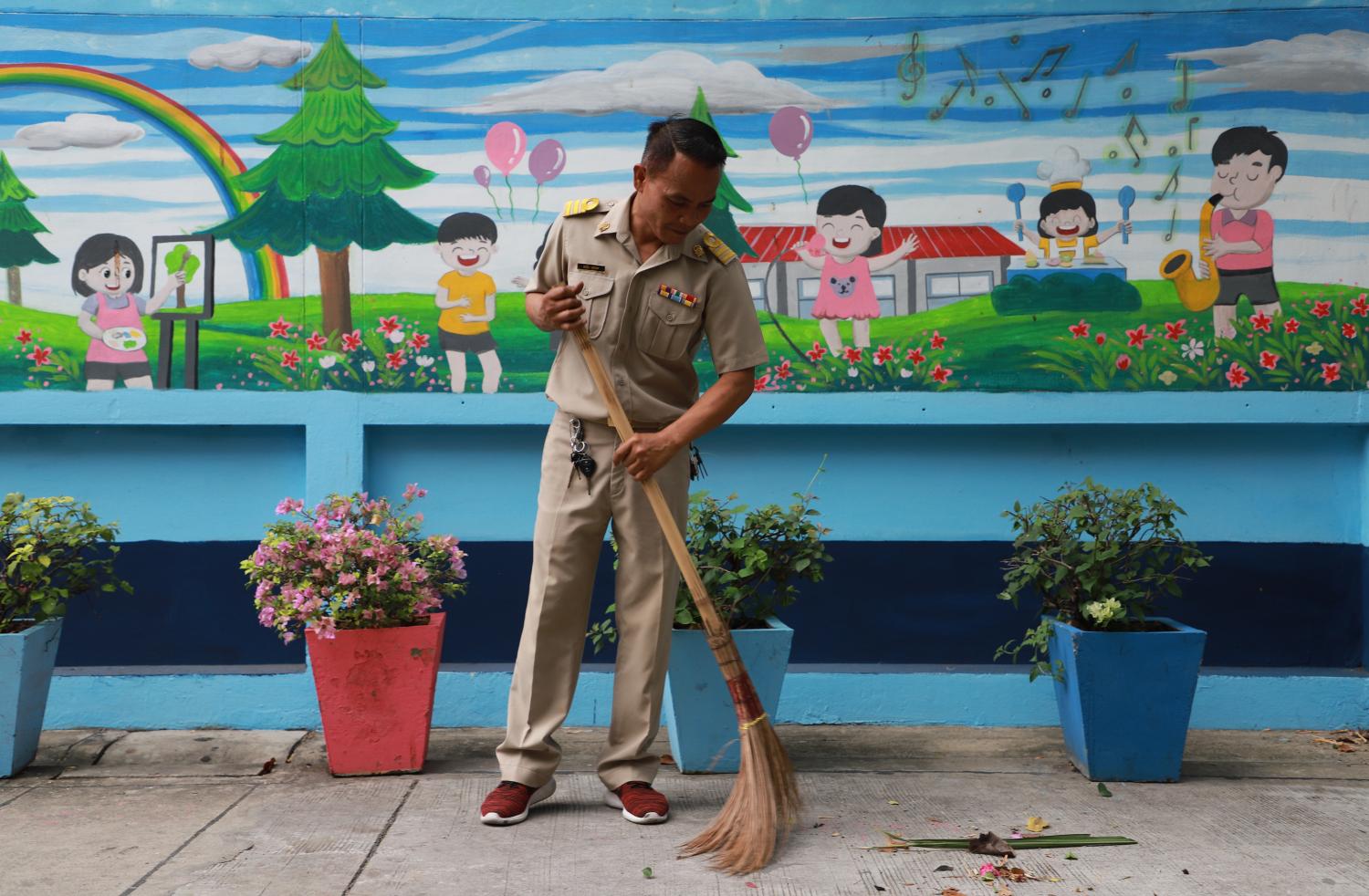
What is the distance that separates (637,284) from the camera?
150 inches

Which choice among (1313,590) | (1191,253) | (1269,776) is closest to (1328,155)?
(1191,253)

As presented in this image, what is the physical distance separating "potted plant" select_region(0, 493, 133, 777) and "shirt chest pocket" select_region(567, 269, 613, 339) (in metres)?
1.99

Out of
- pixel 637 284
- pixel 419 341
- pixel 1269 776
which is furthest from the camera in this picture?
pixel 419 341

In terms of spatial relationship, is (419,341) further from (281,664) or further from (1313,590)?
(1313,590)

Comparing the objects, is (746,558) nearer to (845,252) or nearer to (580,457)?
(580,457)

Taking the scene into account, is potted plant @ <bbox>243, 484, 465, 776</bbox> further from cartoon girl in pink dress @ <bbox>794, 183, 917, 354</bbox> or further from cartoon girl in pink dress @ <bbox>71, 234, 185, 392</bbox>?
cartoon girl in pink dress @ <bbox>794, 183, 917, 354</bbox>

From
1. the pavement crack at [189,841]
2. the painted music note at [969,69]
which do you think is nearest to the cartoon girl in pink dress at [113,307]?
the pavement crack at [189,841]

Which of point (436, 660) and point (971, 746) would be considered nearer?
point (436, 660)

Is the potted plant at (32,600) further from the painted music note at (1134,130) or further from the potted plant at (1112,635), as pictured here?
the painted music note at (1134,130)

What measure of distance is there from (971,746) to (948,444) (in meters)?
1.22

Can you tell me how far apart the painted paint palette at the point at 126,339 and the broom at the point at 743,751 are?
2237 mm

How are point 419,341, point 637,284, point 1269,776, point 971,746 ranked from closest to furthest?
point 637,284 < point 1269,776 < point 971,746 < point 419,341

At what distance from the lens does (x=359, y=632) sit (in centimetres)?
426

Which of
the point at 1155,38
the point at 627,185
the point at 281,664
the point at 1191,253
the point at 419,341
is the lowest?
the point at 281,664
